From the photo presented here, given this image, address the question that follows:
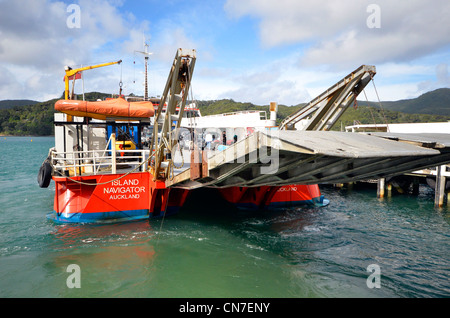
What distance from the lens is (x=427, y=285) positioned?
760 cm

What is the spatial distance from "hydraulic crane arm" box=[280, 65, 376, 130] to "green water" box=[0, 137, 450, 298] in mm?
4725

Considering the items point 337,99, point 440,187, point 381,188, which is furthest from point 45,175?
point 440,187

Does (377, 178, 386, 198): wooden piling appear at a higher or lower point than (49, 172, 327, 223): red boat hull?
lower

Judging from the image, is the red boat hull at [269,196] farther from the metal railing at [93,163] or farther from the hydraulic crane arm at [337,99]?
the metal railing at [93,163]

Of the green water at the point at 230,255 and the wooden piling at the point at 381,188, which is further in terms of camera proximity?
the wooden piling at the point at 381,188

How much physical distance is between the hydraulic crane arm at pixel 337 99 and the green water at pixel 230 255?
4725mm

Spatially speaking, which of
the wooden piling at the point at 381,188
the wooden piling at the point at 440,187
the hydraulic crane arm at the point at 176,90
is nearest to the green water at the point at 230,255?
the wooden piling at the point at 440,187

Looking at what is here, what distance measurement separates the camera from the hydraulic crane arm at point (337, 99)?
10.8m

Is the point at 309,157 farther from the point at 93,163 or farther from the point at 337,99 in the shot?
the point at 93,163

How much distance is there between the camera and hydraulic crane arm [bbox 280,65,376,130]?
10750 mm

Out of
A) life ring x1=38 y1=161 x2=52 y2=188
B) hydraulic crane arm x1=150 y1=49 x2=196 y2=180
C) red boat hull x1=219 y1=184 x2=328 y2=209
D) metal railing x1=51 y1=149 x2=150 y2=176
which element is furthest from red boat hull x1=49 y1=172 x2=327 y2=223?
red boat hull x1=219 y1=184 x2=328 y2=209

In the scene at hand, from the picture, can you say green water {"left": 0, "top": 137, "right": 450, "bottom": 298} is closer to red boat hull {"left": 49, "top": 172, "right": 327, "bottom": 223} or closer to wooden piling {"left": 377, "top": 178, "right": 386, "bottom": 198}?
red boat hull {"left": 49, "top": 172, "right": 327, "bottom": 223}

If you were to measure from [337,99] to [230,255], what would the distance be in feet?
24.8
